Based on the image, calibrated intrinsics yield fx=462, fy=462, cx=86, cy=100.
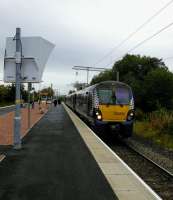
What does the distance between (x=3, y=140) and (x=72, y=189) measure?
10.3 m

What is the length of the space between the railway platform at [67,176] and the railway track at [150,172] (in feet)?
2.43

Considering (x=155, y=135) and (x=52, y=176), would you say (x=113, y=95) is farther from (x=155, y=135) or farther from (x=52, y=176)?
(x=52, y=176)

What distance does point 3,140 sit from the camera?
18.6 m

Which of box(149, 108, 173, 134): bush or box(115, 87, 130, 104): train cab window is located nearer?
box(115, 87, 130, 104): train cab window

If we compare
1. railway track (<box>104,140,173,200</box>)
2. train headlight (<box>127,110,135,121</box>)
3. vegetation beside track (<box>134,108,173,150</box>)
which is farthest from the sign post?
vegetation beside track (<box>134,108,173,150</box>)

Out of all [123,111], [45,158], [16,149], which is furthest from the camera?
[123,111]

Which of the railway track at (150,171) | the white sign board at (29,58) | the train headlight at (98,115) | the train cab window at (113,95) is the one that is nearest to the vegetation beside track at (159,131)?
the train cab window at (113,95)

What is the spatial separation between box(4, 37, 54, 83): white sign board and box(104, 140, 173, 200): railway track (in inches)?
176

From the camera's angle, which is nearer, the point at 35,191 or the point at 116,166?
the point at 35,191

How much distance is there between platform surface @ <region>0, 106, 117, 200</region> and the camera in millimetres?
8327

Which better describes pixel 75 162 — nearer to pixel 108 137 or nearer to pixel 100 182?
pixel 100 182

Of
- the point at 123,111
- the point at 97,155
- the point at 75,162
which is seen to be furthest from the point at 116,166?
the point at 123,111

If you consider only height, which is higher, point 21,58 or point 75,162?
point 21,58

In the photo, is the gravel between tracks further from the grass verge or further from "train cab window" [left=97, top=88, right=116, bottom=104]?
"train cab window" [left=97, top=88, right=116, bottom=104]
